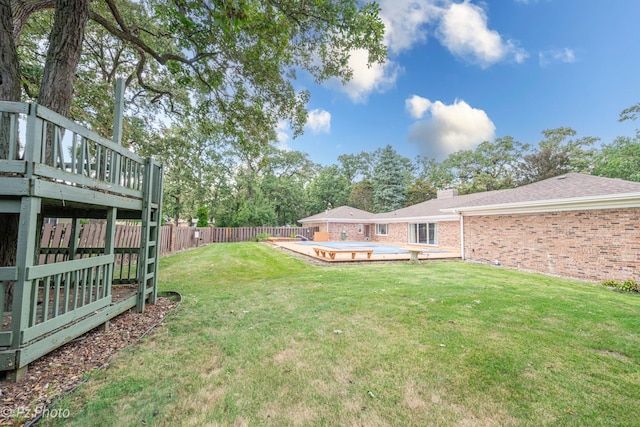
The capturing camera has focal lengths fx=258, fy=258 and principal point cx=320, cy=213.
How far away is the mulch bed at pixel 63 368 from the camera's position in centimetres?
210

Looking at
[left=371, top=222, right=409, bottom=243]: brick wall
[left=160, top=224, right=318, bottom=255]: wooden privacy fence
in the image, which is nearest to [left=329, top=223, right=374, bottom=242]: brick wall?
[left=371, top=222, right=409, bottom=243]: brick wall

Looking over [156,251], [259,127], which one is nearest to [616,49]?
[259,127]

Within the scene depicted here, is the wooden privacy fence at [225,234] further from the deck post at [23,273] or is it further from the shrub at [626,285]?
the shrub at [626,285]

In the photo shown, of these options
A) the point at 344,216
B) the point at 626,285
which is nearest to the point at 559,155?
the point at 344,216

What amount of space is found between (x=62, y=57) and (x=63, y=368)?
4486 mm

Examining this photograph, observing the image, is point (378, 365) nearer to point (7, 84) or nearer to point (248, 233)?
point (7, 84)

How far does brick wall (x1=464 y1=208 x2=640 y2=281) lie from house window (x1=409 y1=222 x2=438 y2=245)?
639cm

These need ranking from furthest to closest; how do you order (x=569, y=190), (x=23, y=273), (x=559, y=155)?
(x=559, y=155) → (x=569, y=190) → (x=23, y=273)

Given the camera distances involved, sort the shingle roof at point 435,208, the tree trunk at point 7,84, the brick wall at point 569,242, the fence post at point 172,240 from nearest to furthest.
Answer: the tree trunk at point 7,84 → the brick wall at point 569,242 → the fence post at point 172,240 → the shingle roof at point 435,208

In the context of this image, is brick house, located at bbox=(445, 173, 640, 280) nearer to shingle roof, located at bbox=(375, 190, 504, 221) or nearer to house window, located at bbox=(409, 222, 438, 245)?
shingle roof, located at bbox=(375, 190, 504, 221)

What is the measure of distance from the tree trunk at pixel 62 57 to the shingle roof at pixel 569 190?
42.3 ft

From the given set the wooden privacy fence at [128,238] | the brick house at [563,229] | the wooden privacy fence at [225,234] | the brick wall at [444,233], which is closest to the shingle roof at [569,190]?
the brick house at [563,229]

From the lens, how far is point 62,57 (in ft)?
13.3

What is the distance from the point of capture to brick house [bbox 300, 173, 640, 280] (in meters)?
7.53
